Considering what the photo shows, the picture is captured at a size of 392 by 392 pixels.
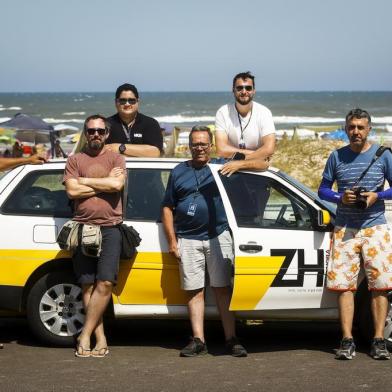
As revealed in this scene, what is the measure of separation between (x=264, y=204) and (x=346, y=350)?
1.32 metres

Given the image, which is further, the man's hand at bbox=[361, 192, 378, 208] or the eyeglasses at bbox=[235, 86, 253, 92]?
the eyeglasses at bbox=[235, 86, 253, 92]

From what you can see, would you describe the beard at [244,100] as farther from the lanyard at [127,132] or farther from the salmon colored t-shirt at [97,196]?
the salmon colored t-shirt at [97,196]

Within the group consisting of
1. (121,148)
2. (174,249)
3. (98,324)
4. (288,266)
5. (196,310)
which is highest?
(121,148)

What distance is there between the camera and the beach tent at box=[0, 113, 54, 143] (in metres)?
31.3

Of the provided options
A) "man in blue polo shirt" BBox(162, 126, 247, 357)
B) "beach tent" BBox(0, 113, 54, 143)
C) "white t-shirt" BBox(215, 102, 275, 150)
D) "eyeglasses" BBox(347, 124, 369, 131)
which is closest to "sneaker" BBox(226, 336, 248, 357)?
"man in blue polo shirt" BBox(162, 126, 247, 357)

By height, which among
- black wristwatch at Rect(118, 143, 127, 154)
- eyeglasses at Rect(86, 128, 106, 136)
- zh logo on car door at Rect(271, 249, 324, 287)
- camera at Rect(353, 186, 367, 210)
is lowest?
zh logo on car door at Rect(271, 249, 324, 287)

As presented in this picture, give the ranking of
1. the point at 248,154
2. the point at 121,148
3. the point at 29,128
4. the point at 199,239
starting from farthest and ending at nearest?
the point at 29,128 → the point at 121,148 → the point at 248,154 → the point at 199,239

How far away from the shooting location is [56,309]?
6.87 m

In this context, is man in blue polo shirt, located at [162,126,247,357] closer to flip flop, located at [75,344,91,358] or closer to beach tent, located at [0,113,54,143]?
flip flop, located at [75,344,91,358]

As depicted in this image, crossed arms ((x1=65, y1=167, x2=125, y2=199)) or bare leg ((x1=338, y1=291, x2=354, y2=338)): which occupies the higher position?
crossed arms ((x1=65, y1=167, x2=125, y2=199))

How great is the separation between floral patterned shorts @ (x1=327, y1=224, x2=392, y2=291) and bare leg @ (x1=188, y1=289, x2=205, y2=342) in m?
1.01

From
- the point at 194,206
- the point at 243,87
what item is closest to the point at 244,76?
the point at 243,87

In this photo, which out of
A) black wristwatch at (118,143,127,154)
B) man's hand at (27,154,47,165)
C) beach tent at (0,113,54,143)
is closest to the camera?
man's hand at (27,154,47,165)

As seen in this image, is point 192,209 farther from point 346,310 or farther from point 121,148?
point 346,310
